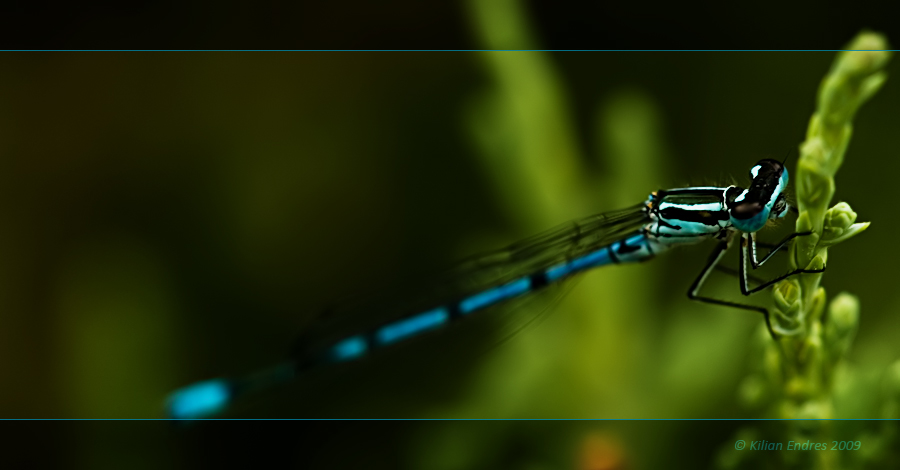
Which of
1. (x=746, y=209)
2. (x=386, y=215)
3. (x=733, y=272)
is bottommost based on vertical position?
(x=733, y=272)

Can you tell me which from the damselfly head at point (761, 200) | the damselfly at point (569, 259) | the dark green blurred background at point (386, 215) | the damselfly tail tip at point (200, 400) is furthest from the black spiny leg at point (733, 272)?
the damselfly tail tip at point (200, 400)

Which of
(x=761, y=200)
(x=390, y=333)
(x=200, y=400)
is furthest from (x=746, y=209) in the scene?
(x=200, y=400)

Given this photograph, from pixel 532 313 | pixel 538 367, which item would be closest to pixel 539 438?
pixel 538 367

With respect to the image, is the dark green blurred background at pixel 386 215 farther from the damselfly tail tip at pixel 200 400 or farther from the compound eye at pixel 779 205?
the compound eye at pixel 779 205

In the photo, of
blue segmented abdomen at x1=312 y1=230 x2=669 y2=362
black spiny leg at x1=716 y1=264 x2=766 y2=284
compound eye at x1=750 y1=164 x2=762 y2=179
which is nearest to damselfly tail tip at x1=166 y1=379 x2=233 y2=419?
blue segmented abdomen at x1=312 y1=230 x2=669 y2=362

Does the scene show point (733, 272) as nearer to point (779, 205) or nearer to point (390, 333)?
point (779, 205)

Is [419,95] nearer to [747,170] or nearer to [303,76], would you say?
[303,76]
